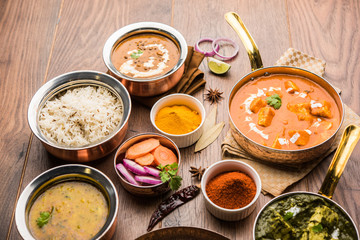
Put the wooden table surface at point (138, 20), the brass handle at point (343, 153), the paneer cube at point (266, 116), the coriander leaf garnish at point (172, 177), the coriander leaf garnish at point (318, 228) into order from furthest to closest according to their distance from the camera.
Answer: the paneer cube at point (266, 116), the wooden table surface at point (138, 20), the coriander leaf garnish at point (172, 177), the brass handle at point (343, 153), the coriander leaf garnish at point (318, 228)

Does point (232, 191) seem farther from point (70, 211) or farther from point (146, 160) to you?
point (70, 211)

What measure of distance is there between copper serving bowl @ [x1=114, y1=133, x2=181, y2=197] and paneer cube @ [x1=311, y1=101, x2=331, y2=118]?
0.91 meters

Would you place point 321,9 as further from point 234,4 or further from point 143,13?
point 143,13

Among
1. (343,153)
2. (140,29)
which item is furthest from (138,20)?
(343,153)

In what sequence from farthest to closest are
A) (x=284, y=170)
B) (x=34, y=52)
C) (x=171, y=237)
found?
(x=34, y=52) < (x=284, y=170) < (x=171, y=237)

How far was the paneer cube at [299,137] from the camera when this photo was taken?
100 inches

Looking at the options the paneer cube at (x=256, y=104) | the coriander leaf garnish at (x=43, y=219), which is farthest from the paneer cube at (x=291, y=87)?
the coriander leaf garnish at (x=43, y=219)

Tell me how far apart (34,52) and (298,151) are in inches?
83.9

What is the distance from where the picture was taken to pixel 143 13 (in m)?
3.52

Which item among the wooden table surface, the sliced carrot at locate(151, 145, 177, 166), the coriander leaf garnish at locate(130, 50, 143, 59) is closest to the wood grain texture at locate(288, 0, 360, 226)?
the wooden table surface

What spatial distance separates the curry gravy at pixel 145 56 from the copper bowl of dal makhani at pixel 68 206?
83 centimetres

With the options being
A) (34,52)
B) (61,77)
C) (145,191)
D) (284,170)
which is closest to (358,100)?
(284,170)

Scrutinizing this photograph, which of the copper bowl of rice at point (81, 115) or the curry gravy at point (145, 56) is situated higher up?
the curry gravy at point (145, 56)

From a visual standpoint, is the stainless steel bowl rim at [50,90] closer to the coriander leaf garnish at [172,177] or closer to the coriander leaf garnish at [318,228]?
the coriander leaf garnish at [172,177]
